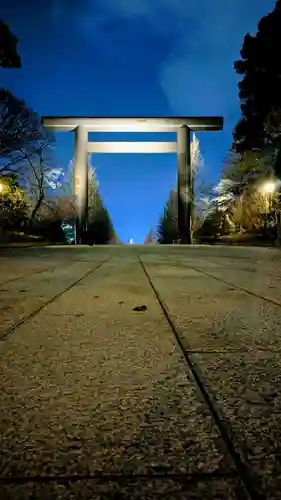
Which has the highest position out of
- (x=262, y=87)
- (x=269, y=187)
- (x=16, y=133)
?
(x=262, y=87)

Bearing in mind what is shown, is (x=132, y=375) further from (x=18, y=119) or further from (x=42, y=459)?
(x=18, y=119)

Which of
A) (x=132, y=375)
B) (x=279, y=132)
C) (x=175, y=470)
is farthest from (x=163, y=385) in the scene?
(x=279, y=132)

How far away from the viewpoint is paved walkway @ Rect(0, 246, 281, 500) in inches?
35.9

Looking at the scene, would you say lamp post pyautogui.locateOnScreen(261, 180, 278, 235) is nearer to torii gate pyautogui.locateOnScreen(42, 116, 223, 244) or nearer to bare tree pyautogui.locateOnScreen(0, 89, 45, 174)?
torii gate pyautogui.locateOnScreen(42, 116, 223, 244)

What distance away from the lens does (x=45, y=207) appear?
33.9 metres

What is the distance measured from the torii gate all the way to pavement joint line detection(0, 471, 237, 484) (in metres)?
24.7

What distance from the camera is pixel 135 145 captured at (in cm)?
2583

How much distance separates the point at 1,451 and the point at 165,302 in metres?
2.29

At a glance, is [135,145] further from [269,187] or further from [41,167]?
[269,187]

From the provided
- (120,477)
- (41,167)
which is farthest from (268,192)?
(120,477)

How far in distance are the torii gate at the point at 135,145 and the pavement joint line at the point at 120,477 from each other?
24686 mm

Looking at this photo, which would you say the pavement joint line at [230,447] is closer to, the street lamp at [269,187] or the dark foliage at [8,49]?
the dark foliage at [8,49]

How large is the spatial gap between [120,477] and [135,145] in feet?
84.2

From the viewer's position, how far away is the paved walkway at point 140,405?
0.91m
